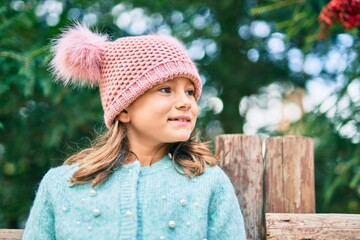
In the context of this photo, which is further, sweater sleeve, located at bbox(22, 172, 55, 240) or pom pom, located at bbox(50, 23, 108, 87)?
pom pom, located at bbox(50, 23, 108, 87)

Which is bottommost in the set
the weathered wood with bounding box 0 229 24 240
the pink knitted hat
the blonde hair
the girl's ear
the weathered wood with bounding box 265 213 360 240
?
the weathered wood with bounding box 0 229 24 240

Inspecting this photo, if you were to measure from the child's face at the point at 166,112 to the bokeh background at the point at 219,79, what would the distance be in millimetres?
784

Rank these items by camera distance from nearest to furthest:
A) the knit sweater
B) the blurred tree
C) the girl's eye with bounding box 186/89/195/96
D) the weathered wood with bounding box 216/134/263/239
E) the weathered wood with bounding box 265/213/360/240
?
the knit sweater < the weathered wood with bounding box 265/213/360/240 < the girl's eye with bounding box 186/89/195/96 < the weathered wood with bounding box 216/134/263/239 < the blurred tree

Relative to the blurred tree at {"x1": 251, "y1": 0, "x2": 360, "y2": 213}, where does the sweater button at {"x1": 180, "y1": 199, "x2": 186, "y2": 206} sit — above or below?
below

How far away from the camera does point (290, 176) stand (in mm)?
2352

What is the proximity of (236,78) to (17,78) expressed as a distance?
2.48m

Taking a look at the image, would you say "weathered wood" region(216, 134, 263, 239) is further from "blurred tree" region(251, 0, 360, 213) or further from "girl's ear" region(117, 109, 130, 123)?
"blurred tree" region(251, 0, 360, 213)

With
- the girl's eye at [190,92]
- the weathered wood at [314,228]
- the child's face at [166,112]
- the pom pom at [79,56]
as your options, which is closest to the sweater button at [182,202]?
the child's face at [166,112]

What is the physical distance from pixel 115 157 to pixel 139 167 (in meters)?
0.12

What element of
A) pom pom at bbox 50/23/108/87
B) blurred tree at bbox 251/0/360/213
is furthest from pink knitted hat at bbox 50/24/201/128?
blurred tree at bbox 251/0/360/213

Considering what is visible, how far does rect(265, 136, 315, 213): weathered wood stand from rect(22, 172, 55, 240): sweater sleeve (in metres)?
0.99

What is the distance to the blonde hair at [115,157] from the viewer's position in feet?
7.07

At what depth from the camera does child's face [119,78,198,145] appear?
213cm

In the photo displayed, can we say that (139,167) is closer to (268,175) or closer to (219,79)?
(268,175)
